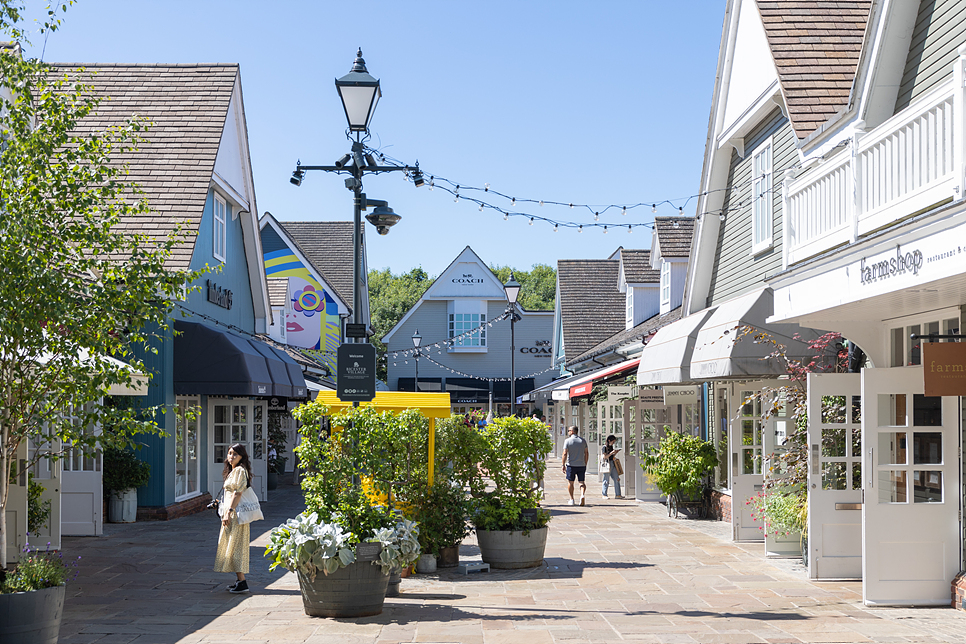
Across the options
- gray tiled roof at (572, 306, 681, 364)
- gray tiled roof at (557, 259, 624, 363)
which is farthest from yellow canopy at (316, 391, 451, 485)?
gray tiled roof at (557, 259, 624, 363)

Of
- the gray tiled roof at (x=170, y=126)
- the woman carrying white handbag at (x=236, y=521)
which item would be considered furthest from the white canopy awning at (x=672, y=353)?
the gray tiled roof at (x=170, y=126)

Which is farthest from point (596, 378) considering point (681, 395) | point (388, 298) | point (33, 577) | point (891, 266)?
point (388, 298)

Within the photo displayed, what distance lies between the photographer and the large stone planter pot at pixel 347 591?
8.98 m

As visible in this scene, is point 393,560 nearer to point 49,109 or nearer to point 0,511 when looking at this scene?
point 0,511

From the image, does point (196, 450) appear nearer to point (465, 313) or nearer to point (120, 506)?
point (120, 506)

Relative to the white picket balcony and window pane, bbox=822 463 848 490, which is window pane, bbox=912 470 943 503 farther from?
the white picket balcony

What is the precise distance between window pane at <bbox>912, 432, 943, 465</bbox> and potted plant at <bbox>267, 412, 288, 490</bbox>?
1840cm

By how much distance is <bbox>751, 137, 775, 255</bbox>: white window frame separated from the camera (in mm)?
14094

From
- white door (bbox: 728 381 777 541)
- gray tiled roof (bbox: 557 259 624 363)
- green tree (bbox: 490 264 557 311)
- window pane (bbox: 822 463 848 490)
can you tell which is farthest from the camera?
green tree (bbox: 490 264 557 311)

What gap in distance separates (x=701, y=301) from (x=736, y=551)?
18.2 feet

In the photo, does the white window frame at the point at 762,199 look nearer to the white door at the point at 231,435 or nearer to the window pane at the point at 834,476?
the window pane at the point at 834,476

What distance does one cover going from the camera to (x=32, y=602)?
23.7 feet

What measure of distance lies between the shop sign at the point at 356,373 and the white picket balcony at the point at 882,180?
14.4 feet

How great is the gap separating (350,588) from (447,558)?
121 inches
